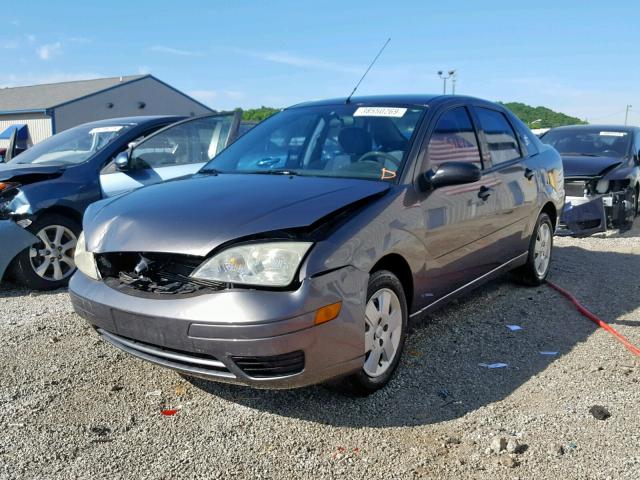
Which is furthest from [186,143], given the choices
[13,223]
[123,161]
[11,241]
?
[11,241]

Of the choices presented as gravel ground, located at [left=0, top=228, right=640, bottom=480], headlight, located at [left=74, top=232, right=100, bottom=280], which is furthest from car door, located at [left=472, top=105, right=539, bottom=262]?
headlight, located at [left=74, top=232, right=100, bottom=280]

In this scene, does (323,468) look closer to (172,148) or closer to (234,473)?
(234,473)

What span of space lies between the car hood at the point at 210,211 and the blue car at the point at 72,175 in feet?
7.10

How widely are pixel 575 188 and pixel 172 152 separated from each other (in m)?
5.99

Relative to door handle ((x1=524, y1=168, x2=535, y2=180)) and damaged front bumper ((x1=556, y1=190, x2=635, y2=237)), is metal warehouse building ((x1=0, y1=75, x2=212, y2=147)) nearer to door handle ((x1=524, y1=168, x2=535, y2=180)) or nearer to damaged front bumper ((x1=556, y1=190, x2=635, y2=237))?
damaged front bumper ((x1=556, y1=190, x2=635, y2=237))

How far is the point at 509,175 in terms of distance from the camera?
16.4 feet

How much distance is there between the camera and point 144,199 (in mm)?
3531

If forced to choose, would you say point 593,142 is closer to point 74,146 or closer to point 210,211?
point 74,146

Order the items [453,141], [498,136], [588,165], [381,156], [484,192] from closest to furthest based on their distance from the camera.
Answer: [381,156] → [453,141] → [484,192] → [498,136] → [588,165]

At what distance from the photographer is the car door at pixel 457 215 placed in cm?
387

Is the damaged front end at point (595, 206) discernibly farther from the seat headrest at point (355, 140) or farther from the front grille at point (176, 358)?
the front grille at point (176, 358)

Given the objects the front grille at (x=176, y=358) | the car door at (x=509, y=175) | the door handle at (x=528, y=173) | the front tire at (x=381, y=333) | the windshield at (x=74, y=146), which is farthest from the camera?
the windshield at (x=74, y=146)

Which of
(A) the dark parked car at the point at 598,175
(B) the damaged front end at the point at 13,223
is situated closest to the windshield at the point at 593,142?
(A) the dark parked car at the point at 598,175

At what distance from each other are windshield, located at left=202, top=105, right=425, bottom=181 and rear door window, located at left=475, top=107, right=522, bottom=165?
0.98 metres
